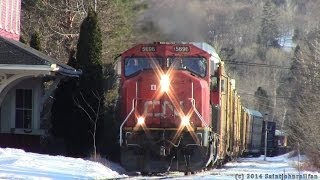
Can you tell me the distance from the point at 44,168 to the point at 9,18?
11.7 m

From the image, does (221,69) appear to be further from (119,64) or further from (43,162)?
(43,162)

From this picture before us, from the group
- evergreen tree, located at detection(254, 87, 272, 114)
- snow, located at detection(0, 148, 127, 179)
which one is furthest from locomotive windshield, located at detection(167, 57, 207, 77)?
evergreen tree, located at detection(254, 87, 272, 114)

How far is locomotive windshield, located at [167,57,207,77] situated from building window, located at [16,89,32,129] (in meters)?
7.46

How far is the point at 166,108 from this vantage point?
16.7 meters

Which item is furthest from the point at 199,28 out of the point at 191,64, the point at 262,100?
the point at 262,100

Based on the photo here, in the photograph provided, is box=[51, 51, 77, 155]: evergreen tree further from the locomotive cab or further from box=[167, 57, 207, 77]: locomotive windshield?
box=[167, 57, 207, 77]: locomotive windshield

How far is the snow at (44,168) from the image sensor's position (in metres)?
12.7

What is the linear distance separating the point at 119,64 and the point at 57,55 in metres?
16.5

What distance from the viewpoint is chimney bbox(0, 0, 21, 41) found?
23.1 metres

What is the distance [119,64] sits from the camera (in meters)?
17.4

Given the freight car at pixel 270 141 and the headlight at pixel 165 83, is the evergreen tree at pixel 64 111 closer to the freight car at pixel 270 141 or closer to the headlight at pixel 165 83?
the headlight at pixel 165 83

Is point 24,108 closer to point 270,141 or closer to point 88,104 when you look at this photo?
point 88,104

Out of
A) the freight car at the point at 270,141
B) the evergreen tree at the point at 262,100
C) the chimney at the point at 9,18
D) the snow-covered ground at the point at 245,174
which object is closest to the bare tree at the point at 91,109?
the chimney at the point at 9,18

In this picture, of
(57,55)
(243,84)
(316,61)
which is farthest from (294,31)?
(57,55)
